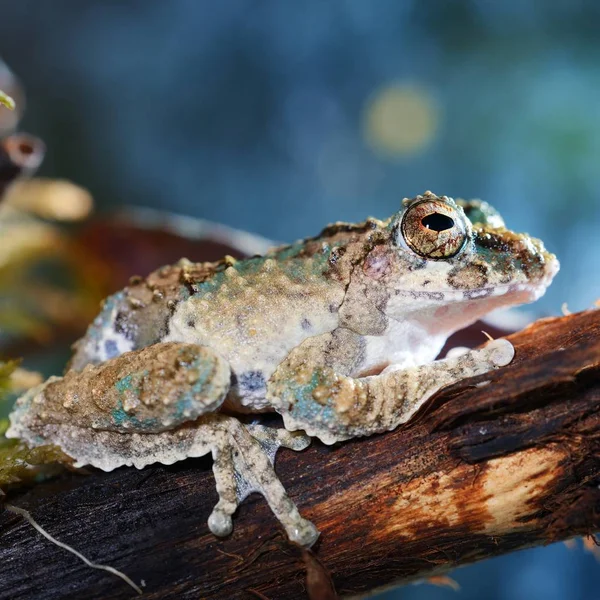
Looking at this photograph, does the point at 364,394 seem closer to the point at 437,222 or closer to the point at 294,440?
Answer: the point at 294,440

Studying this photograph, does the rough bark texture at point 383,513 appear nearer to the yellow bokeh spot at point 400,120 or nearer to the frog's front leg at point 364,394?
the frog's front leg at point 364,394

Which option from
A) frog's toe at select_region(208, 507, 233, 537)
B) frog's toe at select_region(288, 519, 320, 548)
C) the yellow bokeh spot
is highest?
the yellow bokeh spot

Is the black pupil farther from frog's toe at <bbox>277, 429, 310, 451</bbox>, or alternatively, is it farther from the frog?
frog's toe at <bbox>277, 429, 310, 451</bbox>

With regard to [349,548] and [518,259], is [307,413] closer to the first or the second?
A: [349,548]

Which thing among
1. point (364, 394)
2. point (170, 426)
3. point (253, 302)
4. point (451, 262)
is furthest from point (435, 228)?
point (170, 426)

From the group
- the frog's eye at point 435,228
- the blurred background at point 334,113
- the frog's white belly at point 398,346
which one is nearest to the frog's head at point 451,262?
the frog's eye at point 435,228

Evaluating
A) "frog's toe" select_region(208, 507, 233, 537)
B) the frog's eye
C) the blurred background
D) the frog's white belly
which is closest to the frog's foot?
"frog's toe" select_region(208, 507, 233, 537)
